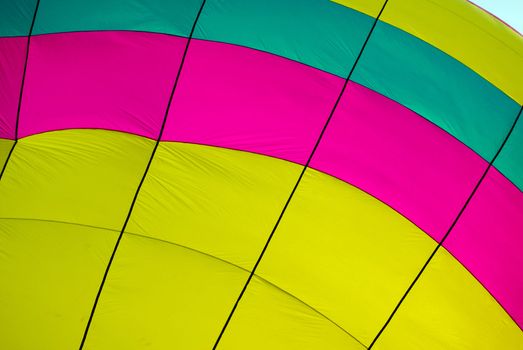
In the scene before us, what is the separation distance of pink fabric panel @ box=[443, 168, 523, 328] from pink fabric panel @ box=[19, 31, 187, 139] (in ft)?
7.14

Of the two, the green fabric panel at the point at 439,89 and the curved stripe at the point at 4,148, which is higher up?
the green fabric panel at the point at 439,89

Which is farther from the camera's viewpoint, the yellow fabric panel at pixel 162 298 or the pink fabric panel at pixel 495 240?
the pink fabric panel at pixel 495 240

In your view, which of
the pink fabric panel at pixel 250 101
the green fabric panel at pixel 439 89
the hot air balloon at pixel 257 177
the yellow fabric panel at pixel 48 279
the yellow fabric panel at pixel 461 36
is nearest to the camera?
the yellow fabric panel at pixel 48 279

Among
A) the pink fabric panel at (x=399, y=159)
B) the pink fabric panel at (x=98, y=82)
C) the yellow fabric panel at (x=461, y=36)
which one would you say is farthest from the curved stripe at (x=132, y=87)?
the yellow fabric panel at (x=461, y=36)

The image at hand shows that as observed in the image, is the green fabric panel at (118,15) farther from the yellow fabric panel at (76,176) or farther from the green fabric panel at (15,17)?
the yellow fabric panel at (76,176)

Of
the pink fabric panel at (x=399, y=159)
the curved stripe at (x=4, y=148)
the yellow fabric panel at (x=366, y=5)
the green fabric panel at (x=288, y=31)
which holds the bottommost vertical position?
the curved stripe at (x=4, y=148)

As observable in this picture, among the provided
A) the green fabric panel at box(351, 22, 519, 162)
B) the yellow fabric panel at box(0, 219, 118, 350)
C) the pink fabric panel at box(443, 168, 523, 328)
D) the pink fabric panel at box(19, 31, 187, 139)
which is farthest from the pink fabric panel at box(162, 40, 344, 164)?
the pink fabric panel at box(443, 168, 523, 328)

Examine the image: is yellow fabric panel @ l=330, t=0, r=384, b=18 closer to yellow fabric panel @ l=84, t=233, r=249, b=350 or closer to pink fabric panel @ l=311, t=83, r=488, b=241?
pink fabric panel @ l=311, t=83, r=488, b=241

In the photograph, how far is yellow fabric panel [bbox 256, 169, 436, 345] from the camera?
4.18 metres

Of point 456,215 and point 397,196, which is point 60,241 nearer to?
point 397,196

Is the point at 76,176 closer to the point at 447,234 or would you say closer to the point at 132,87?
the point at 132,87

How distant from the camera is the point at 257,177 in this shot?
429 centimetres

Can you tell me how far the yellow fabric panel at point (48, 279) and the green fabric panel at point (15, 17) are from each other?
51.1 inches

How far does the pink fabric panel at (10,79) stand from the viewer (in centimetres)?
421
